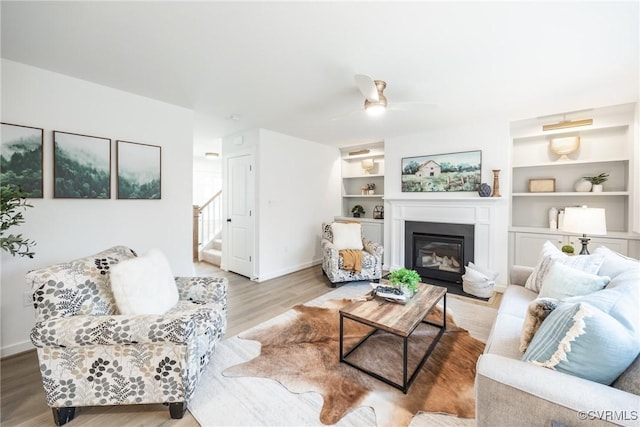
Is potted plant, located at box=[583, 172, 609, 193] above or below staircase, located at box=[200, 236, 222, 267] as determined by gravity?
above

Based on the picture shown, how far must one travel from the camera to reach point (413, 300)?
223 cm

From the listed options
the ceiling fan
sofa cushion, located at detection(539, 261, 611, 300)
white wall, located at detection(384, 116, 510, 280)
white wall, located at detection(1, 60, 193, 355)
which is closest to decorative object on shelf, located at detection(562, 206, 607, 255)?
sofa cushion, located at detection(539, 261, 611, 300)

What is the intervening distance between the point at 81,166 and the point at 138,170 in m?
0.48

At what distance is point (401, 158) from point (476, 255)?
6.41 feet

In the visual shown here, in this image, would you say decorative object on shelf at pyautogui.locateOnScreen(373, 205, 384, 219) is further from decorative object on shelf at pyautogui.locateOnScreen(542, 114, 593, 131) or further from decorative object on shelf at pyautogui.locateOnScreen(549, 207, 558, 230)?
decorative object on shelf at pyautogui.locateOnScreen(542, 114, 593, 131)

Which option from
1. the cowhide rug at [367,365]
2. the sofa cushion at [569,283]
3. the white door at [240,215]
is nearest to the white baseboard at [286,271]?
the white door at [240,215]

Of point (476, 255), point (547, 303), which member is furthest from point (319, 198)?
point (547, 303)

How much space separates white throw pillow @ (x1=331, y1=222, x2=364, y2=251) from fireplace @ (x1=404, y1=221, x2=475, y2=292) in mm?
891

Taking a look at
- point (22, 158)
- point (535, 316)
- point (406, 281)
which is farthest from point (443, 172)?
point (22, 158)

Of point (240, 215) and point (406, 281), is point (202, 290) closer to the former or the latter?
point (406, 281)

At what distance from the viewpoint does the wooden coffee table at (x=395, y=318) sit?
1.76 meters

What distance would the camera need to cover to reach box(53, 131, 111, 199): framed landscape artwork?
2410mm

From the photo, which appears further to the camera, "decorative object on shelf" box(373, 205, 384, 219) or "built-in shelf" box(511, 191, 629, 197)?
"decorative object on shelf" box(373, 205, 384, 219)

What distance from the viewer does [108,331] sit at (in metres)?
1.45
